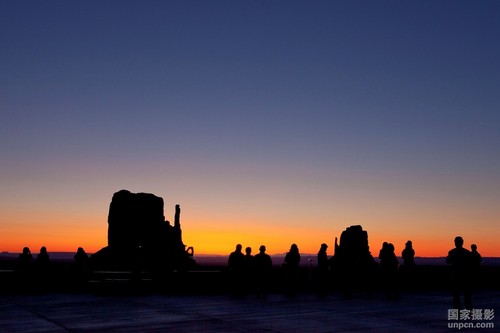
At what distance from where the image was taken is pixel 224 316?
11.9 metres

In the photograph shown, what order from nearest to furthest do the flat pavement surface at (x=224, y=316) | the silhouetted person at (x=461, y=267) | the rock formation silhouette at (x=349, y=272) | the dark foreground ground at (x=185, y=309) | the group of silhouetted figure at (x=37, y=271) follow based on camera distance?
the flat pavement surface at (x=224, y=316) → the dark foreground ground at (x=185, y=309) → the silhouetted person at (x=461, y=267) → the rock formation silhouette at (x=349, y=272) → the group of silhouetted figure at (x=37, y=271)

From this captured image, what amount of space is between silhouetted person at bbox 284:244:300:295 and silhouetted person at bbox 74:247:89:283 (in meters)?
7.83

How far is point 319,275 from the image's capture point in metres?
19.8

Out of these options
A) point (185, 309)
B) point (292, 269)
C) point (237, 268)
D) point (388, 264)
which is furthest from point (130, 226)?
point (185, 309)

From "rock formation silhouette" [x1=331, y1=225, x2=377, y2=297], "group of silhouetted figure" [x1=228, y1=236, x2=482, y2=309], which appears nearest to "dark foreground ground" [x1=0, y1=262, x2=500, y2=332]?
"rock formation silhouette" [x1=331, y1=225, x2=377, y2=297]

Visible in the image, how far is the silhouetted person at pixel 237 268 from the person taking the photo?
18.9 metres

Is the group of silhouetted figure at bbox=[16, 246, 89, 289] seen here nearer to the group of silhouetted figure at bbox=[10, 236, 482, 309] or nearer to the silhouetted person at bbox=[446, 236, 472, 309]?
the group of silhouetted figure at bbox=[10, 236, 482, 309]

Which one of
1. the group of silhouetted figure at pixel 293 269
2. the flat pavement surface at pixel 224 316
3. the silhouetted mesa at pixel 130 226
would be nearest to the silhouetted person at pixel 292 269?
the group of silhouetted figure at pixel 293 269

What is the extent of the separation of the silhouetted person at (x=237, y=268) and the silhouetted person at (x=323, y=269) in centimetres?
278

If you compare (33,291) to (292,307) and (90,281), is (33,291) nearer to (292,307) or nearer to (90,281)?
(90,281)

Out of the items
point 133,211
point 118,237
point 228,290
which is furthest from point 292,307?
point 118,237

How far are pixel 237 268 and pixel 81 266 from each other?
23.5 feet

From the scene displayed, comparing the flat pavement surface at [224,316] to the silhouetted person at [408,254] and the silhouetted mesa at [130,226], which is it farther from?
the silhouetted mesa at [130,226]

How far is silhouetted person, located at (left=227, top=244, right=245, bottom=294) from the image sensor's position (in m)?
18.9
